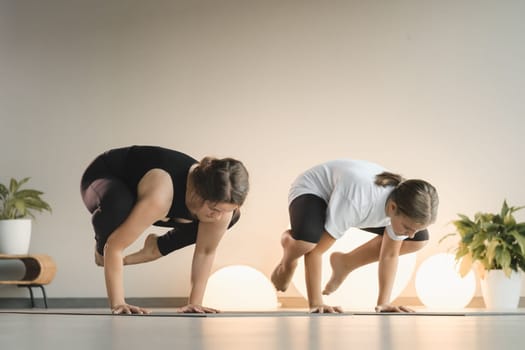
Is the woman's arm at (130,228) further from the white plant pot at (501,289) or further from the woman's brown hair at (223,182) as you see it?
the white plant pot at (501,289)

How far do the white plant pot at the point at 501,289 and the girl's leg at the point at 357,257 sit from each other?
3.21 feet

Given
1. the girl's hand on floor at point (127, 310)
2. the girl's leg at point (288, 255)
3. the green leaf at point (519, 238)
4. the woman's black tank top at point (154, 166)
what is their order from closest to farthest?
the girl's hand on floor at point (127, 310) < the woman's black tank top at point (154, 166) < the girl's leg at point (288, 255) < the green leaf at point (519, 238)

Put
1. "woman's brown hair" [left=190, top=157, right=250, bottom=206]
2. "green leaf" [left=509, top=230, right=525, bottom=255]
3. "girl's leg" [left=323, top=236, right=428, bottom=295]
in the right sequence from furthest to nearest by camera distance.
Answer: "green leaf" [left=509, top=230, right=525, bottom=255], "girl's leg" [left=323, top=236, right=428, bottom=295], "woman's brown hair" [left=190, top=157, right=250, bottom=206]

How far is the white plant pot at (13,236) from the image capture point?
183 inches

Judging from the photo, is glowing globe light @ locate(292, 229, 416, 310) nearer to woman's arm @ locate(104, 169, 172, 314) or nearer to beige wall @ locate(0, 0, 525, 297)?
beige wall @ locate(0, 0, 525, 297)

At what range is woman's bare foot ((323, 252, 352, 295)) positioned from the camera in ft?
11.3

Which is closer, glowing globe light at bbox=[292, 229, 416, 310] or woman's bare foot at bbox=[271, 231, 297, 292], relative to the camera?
woman's bare foot at bbox=[271, 231, 297, 292]

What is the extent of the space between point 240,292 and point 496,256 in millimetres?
1315

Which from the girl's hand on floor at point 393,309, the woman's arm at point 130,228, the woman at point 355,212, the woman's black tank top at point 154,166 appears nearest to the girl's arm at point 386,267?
the woman at point 355,212

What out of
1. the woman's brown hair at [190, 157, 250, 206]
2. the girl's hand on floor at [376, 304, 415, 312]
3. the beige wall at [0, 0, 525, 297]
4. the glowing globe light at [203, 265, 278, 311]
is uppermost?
the beige wall at [0, 0, 525, 297]

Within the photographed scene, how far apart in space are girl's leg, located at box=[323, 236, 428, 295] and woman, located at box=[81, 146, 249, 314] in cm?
74

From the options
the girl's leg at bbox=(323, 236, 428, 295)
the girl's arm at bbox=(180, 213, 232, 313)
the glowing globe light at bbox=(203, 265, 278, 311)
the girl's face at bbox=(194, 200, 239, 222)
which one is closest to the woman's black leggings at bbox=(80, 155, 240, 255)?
the girl's arm at bbox=(180, 213, 232, 313)

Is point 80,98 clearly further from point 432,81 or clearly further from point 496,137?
point 496,137

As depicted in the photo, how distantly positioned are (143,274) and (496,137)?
89.7 inches
